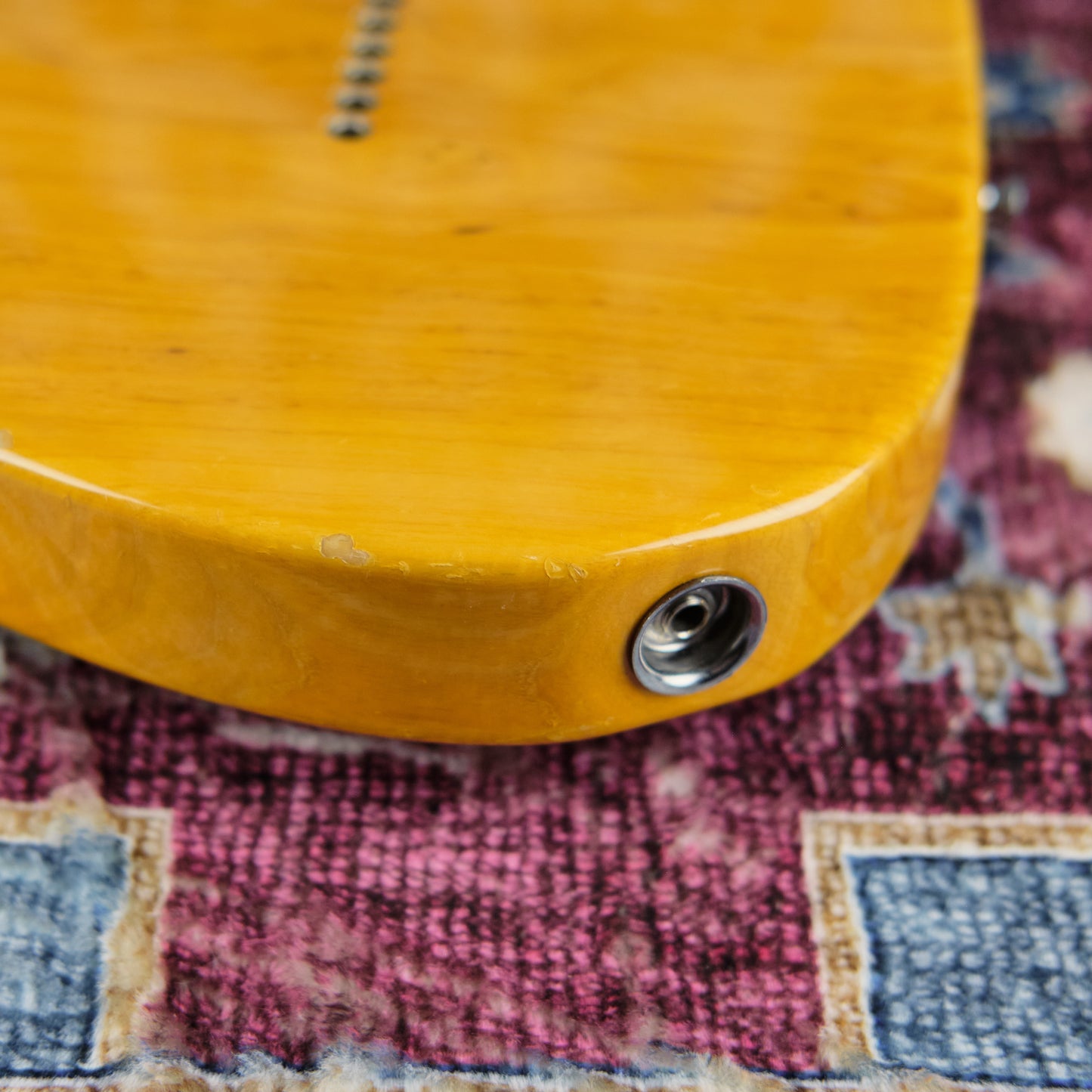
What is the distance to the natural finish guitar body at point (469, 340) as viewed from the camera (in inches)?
23.3

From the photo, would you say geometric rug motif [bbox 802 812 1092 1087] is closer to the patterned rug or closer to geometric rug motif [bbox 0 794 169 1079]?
the patterned rug

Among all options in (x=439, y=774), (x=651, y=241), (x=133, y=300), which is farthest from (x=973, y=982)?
(x=133, y=300)

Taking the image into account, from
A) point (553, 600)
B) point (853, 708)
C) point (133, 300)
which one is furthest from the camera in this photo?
point (853, 708)

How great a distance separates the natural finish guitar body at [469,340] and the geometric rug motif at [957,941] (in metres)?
0.13

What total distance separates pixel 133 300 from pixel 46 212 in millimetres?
97

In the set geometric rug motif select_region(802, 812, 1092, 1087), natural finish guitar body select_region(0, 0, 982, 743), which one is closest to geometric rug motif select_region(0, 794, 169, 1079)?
natural finish guitar body select_region(0, 0, 982, 743)

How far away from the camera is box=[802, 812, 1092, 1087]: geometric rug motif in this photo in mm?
651

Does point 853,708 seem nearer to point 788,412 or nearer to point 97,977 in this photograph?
point 788,412

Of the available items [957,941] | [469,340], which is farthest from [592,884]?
[469,340]

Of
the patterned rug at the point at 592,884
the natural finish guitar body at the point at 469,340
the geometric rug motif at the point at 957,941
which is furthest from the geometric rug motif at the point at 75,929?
the geometric rug motif at the point at 957,941

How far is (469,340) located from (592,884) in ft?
0.98

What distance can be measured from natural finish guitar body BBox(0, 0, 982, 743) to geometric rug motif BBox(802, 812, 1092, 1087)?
0.13 metres

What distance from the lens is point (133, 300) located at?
0.69m

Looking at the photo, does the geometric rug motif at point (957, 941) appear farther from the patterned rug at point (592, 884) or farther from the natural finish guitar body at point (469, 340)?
the natural finish guitar body at point (469, 340)
